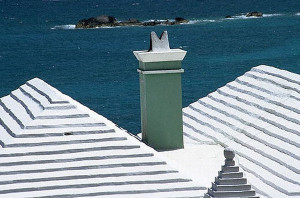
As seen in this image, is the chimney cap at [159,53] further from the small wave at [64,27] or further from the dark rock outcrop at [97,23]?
the small wave at [64,27]

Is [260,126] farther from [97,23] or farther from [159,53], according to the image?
[97,23]

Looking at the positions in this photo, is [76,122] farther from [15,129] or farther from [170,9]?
[170,9]

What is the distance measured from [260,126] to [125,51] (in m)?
80.7

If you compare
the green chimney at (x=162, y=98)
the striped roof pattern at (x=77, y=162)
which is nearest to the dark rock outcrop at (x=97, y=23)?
the green chimney at (x=162, y=98)

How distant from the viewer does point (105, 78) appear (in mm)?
75562

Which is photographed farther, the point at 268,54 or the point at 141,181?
the point at 268,54

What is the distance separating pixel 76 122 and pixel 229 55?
7721 cm

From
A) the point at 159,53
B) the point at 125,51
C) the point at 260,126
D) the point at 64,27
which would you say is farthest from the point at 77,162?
the point at 64,27

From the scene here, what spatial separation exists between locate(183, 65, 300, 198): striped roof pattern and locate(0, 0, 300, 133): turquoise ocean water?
24.9 m

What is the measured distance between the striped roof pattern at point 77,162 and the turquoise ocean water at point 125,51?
30607 millimetres

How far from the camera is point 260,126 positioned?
2028cm

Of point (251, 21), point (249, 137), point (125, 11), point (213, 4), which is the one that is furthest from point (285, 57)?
point (213, 4)

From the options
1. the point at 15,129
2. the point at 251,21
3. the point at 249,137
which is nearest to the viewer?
the point at 15,129

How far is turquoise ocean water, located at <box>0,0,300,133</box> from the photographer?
66.7 metres
